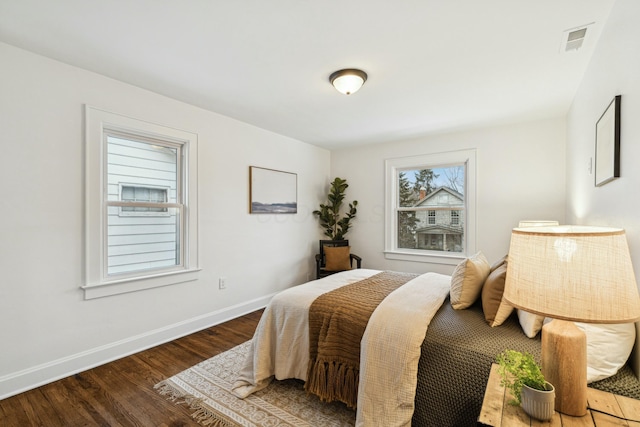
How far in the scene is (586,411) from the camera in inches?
39.5

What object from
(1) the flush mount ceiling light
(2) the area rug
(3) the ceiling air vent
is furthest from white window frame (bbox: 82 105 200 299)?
(3) the ceiling air vent

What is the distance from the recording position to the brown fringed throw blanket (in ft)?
5.83

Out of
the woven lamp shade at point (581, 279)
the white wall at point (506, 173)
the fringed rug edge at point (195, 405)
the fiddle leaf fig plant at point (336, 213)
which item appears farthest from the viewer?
the fiddle leaf fig plant at point (336, 213)

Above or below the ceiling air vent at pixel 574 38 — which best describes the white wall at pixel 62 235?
below

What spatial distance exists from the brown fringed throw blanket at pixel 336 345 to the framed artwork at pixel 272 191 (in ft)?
6.74

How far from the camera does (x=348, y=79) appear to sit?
2.32 metres

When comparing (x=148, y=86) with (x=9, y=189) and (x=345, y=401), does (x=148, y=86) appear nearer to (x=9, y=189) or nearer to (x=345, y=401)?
(x=9, y=189)

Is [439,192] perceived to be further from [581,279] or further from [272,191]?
[581,279]

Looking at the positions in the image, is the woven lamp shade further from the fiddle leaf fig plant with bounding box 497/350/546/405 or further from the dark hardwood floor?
the dark hardwood floor

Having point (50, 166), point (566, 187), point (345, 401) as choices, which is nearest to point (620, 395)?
point (345, 401)

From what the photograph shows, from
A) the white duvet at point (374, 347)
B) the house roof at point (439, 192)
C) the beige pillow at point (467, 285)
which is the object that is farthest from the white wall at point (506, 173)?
the beige pillow at point (467, 285)

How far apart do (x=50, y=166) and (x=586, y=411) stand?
3.29 meters

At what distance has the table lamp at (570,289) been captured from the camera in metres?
0.87

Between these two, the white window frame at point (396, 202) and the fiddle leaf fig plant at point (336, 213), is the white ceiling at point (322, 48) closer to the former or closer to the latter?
the white window frame at point (396, 202)
